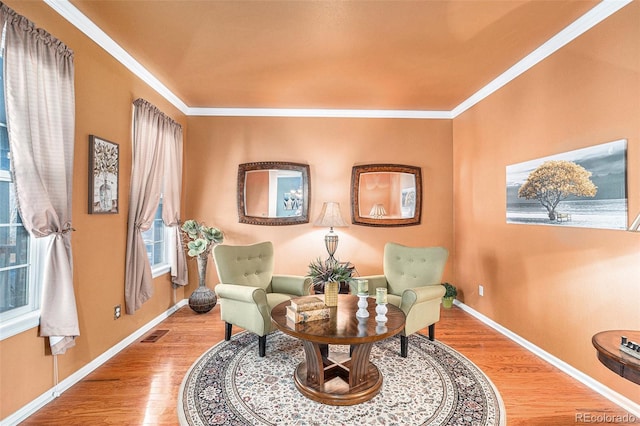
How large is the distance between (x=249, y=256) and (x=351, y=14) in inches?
98.6

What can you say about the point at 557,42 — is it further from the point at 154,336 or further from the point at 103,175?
the point at 154,336

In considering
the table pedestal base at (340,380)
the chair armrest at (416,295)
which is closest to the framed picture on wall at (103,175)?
the table pedestal base at (340,380)

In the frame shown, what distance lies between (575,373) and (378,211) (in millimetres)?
2609

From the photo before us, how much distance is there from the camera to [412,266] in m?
3.27

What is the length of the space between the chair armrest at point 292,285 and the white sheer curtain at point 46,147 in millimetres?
1764

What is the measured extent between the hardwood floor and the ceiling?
2861 millimetres

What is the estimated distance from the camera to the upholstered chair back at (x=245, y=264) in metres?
3.02

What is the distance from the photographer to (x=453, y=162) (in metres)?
4.33

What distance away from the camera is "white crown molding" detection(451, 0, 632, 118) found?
212cm

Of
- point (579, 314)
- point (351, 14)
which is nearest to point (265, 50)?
point (351, 14)

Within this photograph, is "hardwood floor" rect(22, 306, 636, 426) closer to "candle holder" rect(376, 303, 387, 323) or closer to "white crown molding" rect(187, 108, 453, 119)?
"candle holder" rect(376, 303, 387, 323)

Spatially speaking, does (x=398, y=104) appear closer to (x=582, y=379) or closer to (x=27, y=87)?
(x=582, y=379)

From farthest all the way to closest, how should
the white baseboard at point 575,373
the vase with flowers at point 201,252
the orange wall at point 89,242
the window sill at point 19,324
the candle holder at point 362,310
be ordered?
1. the vase with flowers at point 201,252
2. the candle holder at point 362,310
3. the white baseboard at point 575,373
4. the orange wall at point 89,242
5. the window sill at point 19,324

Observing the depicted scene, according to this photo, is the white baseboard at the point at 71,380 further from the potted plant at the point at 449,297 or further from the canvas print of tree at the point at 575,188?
the canvas print of tree at the point at 575,188
